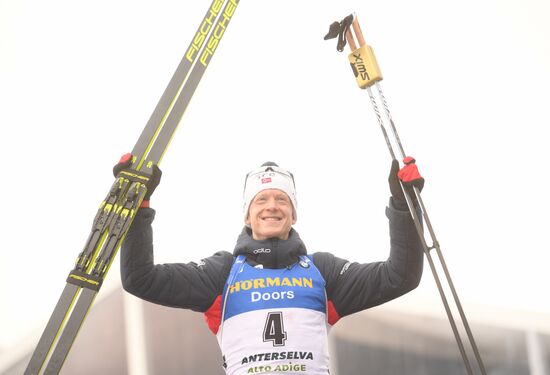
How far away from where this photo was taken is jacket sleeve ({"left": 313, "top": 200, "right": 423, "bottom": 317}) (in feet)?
8.86

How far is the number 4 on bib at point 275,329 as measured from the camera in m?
2.65

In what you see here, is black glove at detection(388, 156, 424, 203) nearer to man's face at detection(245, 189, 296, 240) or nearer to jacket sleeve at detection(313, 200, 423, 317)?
jacket sleeve at detection(313, 200, 423, 317)

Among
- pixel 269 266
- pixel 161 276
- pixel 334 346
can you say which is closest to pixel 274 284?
pixel 269 266

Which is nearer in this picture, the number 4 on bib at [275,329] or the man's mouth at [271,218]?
the number 4 on bib at [275,329]

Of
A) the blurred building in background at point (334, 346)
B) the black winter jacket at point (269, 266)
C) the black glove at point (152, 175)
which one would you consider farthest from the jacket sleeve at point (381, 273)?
the blurred building in background at point (334, 346)

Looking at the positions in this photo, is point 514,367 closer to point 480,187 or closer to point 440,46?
point 480,187

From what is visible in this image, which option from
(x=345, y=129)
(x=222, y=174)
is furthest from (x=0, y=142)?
(x=345, y=129)

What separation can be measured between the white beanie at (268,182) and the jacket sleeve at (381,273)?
0.78 feet

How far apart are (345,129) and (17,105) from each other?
1.80 metres

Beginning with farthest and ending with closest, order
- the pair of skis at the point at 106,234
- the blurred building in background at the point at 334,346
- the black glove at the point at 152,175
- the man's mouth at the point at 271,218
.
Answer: the blurred building in background at the point at 334,346, the man's mouth at the point at 271,218, the black glove at the point at 152,175, the pair of skis at the point at 106,234

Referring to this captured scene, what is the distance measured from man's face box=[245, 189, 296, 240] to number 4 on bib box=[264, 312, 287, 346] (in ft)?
0.87

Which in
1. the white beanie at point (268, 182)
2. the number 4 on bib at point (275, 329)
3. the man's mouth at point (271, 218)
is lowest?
the number 4 on bib at point (275, 329)

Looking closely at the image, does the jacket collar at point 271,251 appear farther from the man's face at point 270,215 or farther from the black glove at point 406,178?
the black glove at point 406,178

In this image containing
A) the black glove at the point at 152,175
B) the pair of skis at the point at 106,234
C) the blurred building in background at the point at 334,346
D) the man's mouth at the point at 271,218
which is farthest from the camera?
the blurred building in background at the point at 334,346
